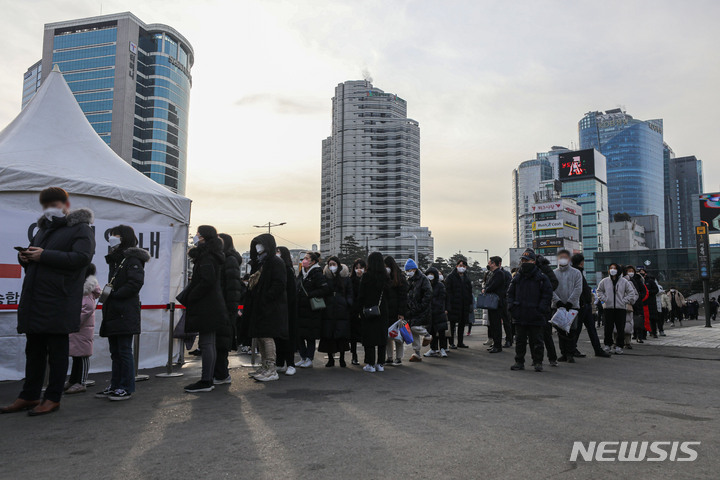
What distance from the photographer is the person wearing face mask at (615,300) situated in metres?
10.0

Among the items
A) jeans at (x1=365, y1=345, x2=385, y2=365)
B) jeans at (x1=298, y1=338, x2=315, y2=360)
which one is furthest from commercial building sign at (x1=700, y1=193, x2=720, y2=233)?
jeans at (x1=298, y1=338, x2=315, y2=360)

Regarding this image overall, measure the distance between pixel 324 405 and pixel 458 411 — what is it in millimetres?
1320

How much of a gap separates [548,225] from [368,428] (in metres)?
120

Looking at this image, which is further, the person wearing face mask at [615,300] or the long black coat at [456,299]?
the long black coat at [456,299]

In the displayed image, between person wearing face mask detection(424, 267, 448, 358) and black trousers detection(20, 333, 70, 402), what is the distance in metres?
6.47

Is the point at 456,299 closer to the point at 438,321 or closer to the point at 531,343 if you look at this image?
the point at 438,321

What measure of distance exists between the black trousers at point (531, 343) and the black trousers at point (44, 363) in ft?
19.6

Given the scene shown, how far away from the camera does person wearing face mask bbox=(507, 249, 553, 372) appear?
7.91m

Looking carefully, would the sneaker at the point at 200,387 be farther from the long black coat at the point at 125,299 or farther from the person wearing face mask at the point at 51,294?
the person wearing face mask at the point at 51,294

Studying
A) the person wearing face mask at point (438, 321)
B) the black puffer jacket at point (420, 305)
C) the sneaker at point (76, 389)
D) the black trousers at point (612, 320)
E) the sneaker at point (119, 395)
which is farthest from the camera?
the black trousers at point (612, 320)

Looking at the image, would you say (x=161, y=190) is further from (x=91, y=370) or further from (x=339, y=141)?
(x=339, y=141)

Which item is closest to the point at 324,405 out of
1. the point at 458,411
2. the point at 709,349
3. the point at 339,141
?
the point at 458,411

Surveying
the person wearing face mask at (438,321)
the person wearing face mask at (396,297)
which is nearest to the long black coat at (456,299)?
the person wearing face mask at (438,321)

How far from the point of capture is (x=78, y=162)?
26.7ft
